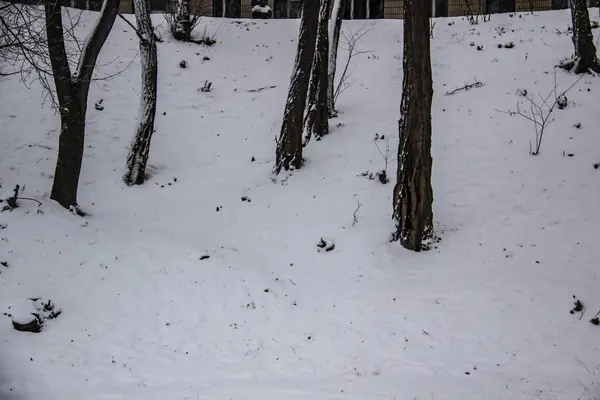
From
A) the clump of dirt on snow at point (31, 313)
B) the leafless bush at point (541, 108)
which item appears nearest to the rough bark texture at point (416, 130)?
the leafless bush at point (541, 108)

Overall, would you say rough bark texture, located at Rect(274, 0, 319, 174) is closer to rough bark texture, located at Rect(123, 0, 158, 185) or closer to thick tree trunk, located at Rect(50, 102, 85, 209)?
rough bark texture, located at Rect(123, 0, 158, 185)

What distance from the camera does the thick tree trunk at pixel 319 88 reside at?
1289cm

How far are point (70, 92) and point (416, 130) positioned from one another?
5867 mm

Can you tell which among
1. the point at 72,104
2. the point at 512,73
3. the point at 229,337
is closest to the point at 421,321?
the point at 229,337

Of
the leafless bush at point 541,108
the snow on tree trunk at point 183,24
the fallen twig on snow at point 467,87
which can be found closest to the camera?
the leafless bush at point 541,108

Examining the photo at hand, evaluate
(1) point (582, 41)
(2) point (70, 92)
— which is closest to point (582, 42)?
(1) point (582, 41)

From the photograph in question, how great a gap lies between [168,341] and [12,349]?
1.77 meters

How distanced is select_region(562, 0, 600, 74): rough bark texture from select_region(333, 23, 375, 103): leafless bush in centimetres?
573

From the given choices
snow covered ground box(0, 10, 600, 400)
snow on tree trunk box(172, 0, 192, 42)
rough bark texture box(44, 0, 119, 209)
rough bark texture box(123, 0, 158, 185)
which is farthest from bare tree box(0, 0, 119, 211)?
snow on tree trunk box(172, 0, 192, 42)

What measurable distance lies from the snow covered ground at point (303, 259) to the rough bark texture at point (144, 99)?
17.8 inches

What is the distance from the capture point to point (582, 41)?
13844 mm

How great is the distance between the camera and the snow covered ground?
624 centimetres

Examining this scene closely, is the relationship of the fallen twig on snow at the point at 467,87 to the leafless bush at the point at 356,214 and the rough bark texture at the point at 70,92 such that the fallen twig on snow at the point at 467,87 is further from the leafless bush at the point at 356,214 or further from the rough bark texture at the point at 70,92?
the rough bark texture at the point at 70,92

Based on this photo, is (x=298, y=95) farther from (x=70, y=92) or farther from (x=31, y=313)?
(x=31, y=313)
